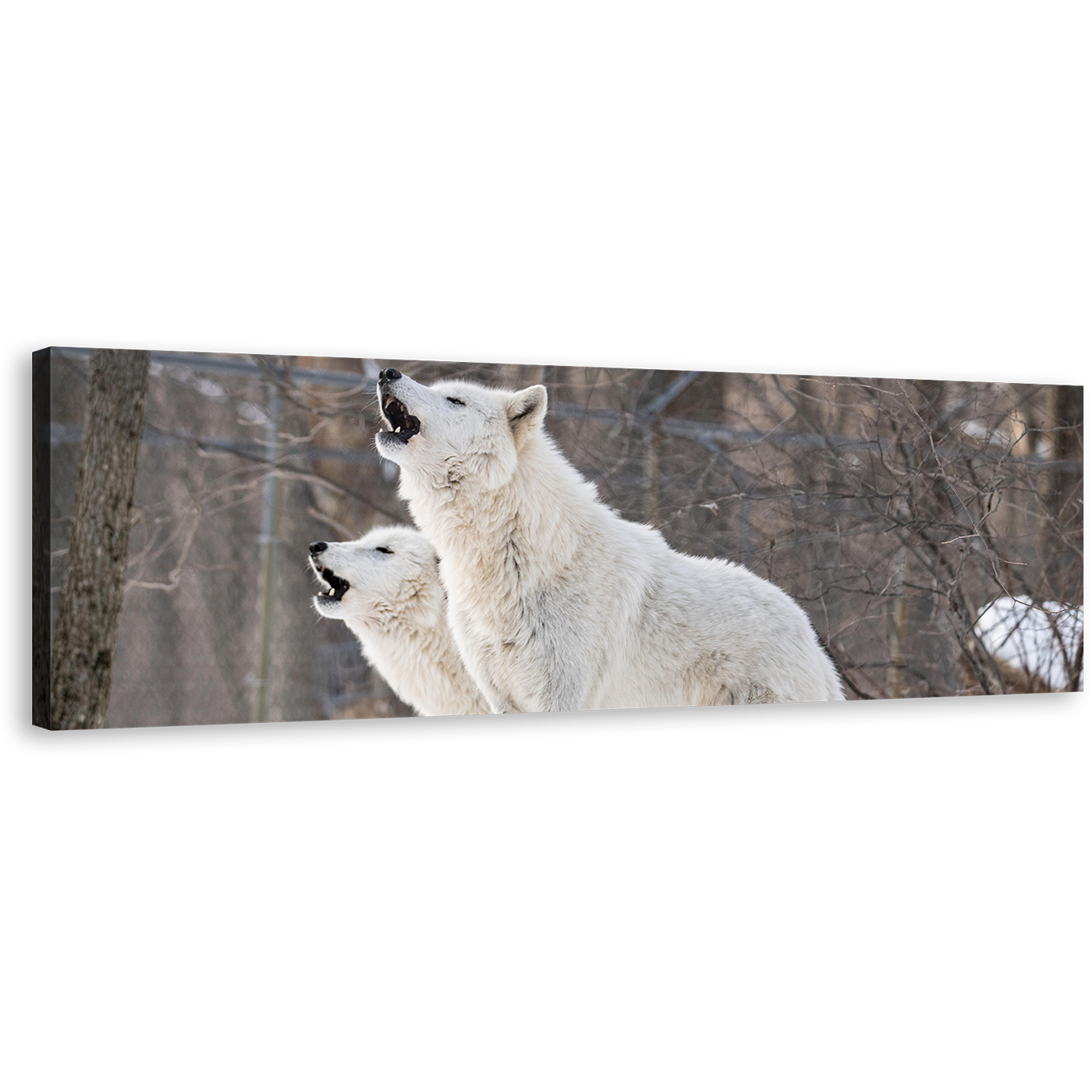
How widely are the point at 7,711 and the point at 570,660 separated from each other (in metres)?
2.47

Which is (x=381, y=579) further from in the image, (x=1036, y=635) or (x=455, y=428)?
(x=1036, y=635)

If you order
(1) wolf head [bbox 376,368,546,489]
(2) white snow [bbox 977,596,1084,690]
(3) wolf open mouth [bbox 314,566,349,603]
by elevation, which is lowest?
(2) white snow [bbox 977,596,1084,690]

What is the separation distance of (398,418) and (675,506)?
1521mm

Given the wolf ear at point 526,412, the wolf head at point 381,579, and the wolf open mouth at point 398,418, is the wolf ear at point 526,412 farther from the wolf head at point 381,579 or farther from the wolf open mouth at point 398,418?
the wolf head at point 381,579

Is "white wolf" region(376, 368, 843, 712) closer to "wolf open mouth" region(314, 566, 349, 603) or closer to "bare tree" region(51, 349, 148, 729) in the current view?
"wolf open mouth" region(314, 566, 349, 603)

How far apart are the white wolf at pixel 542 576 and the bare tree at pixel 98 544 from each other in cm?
108

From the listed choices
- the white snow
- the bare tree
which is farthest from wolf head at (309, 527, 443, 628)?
the white snow

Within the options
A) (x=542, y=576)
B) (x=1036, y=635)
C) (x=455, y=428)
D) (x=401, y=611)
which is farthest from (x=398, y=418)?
(x=1036, y=635)

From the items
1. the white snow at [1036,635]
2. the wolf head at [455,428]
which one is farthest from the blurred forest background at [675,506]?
the wolf head at [455,428]

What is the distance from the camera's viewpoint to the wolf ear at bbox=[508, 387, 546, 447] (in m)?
5.41

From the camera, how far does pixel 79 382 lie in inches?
192

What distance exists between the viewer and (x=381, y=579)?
5359 millimetres

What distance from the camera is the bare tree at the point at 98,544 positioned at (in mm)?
4883

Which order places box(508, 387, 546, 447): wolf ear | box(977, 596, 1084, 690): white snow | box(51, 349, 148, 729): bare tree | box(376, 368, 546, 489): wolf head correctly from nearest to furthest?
1. box(51, 349, 148, 729): bare tree
2. box(376, 368, 546, 489): wolf head
3. box(508, 387, 546, 447): wolf ear
4. box(977, 596, 1084, 690): white snow
